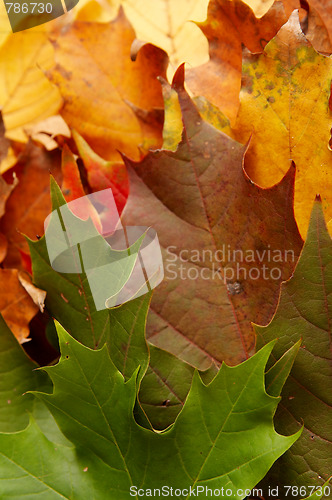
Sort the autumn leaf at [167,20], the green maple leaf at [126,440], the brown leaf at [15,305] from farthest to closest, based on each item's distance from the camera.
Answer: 1. the autumn leaf at [167,20]
2. the brown leaf at [15,305]
3. the green maple leaf at [126,440]

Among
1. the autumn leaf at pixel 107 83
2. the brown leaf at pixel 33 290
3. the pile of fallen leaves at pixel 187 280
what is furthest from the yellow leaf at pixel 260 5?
the brown leaf at pixel 33 290

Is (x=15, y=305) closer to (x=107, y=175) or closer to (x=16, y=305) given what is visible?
(x=16, y=305)

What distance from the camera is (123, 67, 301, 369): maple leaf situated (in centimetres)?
37

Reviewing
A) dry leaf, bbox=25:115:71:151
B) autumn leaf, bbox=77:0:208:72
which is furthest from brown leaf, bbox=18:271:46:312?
autumn leaf, bbox=77:0:208:72

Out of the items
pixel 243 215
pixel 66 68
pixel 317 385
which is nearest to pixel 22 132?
pixel 66 68

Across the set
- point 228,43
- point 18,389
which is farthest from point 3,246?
point 228,43

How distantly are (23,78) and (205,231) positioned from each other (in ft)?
1.21

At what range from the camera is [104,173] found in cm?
47

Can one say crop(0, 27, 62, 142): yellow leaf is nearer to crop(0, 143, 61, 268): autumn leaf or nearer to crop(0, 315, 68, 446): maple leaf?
crop(0, 143, 61, 268): autumn leaf

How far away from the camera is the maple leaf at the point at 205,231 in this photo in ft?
1.20

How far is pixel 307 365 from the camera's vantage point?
1.06 feet

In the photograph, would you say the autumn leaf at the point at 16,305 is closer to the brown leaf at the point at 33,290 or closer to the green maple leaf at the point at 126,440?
the brown leaf at the point at 33,290

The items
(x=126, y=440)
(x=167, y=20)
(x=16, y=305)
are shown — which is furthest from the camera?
(x=167, y=20)

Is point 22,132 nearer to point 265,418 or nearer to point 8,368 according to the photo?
point 8,368
